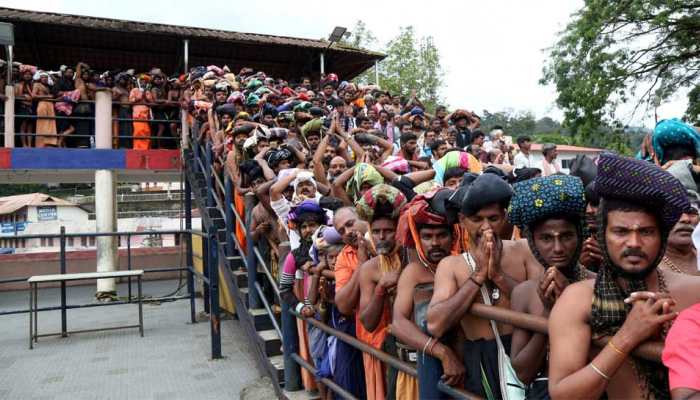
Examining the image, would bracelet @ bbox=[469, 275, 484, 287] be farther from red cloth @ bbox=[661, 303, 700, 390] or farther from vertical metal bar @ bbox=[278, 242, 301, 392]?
vertical metal bar @ bbox=[278, 242, 301, 392]

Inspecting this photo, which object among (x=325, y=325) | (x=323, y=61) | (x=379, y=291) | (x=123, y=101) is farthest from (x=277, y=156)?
(x=323, y=61)

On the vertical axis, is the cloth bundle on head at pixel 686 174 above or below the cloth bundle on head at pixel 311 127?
below

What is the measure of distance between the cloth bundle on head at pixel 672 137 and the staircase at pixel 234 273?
10.5 ft

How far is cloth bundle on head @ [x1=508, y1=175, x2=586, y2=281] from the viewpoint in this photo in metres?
1.90

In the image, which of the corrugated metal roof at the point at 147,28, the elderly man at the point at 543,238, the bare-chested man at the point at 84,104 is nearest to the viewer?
the elderly man at the point at 543,238

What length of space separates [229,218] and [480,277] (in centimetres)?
443

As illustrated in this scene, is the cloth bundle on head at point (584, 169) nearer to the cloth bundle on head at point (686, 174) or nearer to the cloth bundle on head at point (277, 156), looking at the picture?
the cloth bundle on head at point (686, 174)

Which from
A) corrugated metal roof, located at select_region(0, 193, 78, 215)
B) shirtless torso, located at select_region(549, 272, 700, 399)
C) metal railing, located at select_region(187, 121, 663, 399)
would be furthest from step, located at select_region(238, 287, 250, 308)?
corrugated metal roof, located at select_region(0, 193, 78, 215)

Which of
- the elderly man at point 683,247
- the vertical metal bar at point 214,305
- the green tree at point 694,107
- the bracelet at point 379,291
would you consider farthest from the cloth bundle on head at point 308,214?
the green tree at point 694,107

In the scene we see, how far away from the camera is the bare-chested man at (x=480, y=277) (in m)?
2.03

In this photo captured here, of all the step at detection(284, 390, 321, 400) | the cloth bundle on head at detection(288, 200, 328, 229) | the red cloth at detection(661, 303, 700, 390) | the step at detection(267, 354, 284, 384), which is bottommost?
the step at detection(284, 390, 321, 400)

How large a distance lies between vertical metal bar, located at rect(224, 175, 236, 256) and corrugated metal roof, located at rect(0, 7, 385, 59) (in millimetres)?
8786

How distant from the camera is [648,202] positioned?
57.4 inches

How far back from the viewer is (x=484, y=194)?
220 centimetres
